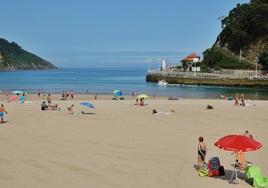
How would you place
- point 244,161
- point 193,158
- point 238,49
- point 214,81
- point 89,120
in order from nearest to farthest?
point 244,161
point 193,158
point 89,120
point 214,81
point 238,49

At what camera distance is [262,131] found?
21766mm

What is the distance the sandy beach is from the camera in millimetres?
12398

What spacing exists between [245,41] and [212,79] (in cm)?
1969

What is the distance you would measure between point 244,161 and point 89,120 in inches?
495

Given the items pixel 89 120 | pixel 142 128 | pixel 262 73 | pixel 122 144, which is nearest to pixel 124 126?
pixel 142 128

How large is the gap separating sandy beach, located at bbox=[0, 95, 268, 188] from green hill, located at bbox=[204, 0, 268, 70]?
58.8m

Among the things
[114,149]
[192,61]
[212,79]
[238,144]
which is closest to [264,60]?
[212,79]

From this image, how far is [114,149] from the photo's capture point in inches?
642

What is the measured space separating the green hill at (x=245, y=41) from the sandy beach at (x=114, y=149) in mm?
58827

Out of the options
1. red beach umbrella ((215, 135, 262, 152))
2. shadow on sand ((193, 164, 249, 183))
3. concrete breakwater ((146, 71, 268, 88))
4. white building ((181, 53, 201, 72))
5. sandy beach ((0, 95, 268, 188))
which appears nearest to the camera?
red beach umbrella ((215, 135, 262, 152))

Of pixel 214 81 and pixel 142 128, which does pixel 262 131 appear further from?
pixel 214 81

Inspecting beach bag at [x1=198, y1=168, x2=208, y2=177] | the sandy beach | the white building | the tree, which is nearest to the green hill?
the tree

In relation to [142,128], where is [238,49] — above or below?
above

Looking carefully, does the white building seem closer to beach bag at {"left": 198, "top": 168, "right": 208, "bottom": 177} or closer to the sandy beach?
the sandy beach
